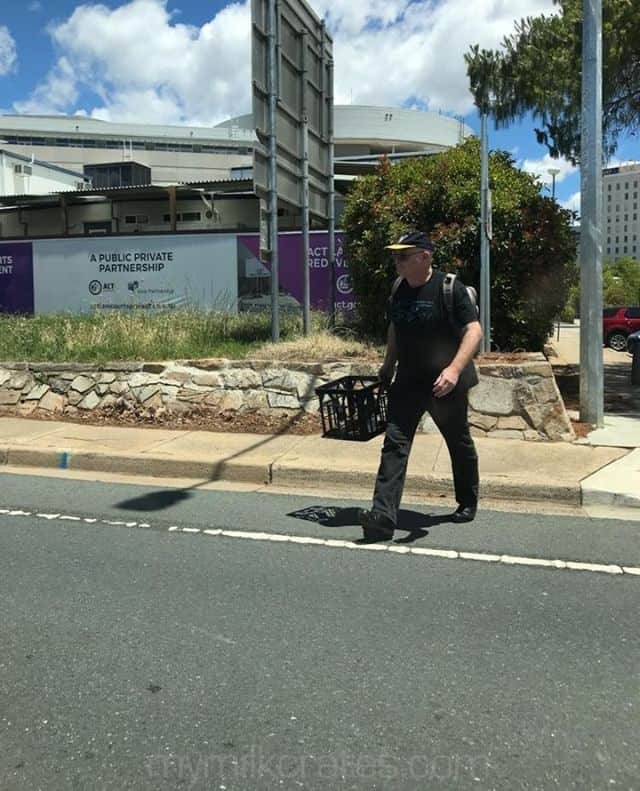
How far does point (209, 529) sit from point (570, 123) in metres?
9.53

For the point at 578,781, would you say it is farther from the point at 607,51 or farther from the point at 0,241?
the point at 0,241

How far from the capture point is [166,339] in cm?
1045

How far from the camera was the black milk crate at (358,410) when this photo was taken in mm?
5492

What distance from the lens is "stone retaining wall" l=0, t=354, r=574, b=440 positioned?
784 cm

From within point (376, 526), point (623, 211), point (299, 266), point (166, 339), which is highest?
point (623, 211)

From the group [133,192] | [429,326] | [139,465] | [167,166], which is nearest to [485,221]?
[429,326]

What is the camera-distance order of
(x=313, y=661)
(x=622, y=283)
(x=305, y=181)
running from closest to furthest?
(x=313, y=661)
(x=305, y=181)
(x=622, y=283)

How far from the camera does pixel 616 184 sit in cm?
11638

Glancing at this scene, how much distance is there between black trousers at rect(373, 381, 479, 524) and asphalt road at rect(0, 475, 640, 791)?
402mm

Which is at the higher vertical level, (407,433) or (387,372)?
(387,372)

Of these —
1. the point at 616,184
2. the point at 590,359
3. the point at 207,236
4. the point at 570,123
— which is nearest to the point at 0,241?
the point at 207,236

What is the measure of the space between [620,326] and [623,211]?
105661 millimetres

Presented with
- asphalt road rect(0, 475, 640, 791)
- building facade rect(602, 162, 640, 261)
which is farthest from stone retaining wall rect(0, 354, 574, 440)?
building facade rect(602, 162, 640, 261)

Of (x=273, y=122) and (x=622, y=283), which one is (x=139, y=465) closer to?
(x=273, y=122)
